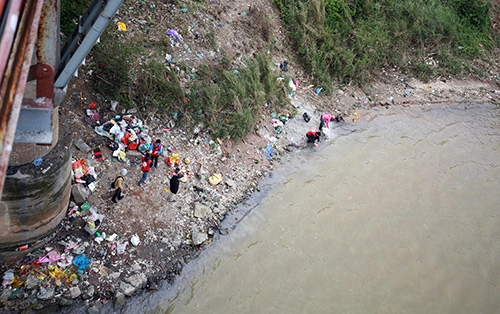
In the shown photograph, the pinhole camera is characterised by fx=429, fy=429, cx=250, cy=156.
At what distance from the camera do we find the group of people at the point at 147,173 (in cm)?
563

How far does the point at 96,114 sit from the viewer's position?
6.21 meters

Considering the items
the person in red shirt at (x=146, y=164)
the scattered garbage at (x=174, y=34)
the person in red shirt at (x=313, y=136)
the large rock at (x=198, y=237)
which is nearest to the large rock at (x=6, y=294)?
the person in red shirt at (x=146, y=164)

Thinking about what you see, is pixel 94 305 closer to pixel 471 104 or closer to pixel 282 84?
pixel 282 84

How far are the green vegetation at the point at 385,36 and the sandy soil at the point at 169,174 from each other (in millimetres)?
542

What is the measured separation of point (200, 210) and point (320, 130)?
334 cm

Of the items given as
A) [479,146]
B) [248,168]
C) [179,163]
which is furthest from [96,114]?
[479,146]

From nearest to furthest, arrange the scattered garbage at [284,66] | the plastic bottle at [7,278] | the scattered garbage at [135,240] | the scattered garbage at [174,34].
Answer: the plastic bottle at [7,278]
the scattered garbage at [135,240]
the scattered garbage at [174,34]
the scattered garbage at [284,66]

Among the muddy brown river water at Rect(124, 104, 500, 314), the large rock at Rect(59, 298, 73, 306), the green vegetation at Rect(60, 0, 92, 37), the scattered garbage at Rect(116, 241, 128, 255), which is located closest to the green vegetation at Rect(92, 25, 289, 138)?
the green vegetation at Rect(60, 0, 92, 37)

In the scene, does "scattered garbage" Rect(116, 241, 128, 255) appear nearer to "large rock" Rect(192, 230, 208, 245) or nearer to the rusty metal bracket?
"large rock" Rect(192, 230, 208, 245)

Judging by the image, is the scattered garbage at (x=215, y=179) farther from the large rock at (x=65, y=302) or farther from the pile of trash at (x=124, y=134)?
the large rock at (x=65, y=302)

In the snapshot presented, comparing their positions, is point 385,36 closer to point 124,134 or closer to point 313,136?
point 313,136

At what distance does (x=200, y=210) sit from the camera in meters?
6.16

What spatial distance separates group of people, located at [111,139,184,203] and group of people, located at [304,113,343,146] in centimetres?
281

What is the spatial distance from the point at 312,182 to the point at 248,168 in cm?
117
